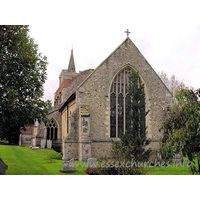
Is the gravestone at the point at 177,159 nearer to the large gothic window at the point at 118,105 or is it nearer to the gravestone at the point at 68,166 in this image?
the large gothic window at the point at 118,105

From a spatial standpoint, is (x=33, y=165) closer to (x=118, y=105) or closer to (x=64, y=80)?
(x=118, y=105)

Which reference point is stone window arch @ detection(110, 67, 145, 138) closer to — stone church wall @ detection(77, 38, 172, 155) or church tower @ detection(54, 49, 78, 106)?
stone church wall @ detection(77, 38, 172, 155)

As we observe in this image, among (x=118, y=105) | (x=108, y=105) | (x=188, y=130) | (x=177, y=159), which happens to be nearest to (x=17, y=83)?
(x=188, y=130)

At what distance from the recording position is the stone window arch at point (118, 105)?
55.7ft

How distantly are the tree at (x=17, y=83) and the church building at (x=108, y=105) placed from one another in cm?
587

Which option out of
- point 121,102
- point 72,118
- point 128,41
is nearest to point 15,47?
point 72,118

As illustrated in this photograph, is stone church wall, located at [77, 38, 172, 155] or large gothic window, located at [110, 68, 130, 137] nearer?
stone church wall, located at [77, 38, 172, 155]

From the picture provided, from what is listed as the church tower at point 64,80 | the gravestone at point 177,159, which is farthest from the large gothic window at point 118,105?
the church tower at point 64,80

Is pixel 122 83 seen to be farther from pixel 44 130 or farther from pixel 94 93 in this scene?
pixel 44 130

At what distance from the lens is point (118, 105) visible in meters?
17.4

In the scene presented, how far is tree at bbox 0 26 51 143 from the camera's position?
8.67 m

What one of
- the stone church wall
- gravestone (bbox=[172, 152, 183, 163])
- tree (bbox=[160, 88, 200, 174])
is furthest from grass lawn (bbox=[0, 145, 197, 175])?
the stone church wall

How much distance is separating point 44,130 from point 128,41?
15.1 meters

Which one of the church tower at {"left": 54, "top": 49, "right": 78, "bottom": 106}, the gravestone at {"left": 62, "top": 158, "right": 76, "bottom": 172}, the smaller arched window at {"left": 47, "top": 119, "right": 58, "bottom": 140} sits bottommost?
the gravestone at {"left": 62, "top": 158, "right": 76, "bottom": 172}
